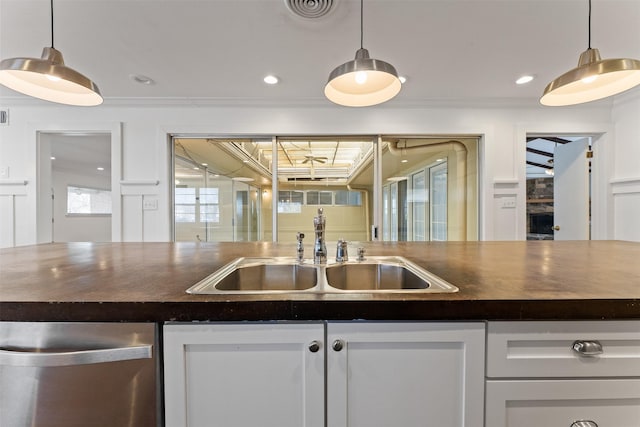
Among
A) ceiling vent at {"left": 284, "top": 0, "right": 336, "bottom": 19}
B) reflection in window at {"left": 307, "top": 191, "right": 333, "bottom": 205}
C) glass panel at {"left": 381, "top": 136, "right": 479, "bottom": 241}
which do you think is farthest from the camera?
reflection in window at {"left": 307, "top": 191, "right": 333, "bottom": 205}

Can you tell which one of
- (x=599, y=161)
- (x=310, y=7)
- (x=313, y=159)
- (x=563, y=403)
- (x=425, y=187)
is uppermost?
(x=310, y=7)

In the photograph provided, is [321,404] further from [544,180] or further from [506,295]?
[544,180]

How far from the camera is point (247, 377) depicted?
0.65 meters

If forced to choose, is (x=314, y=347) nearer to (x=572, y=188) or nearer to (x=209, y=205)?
(x=209, y=205)

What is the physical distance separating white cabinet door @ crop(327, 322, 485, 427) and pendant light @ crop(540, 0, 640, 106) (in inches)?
51.6

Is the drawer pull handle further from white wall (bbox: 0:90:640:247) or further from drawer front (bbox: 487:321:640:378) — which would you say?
white wall (bbox: 0:90:640:247)

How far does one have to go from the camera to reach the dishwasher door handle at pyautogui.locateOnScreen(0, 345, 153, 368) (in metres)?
0.62

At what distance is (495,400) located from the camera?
655mm

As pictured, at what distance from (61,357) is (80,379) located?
0.23 feet

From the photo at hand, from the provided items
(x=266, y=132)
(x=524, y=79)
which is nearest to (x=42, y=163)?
(x=266, y=132)

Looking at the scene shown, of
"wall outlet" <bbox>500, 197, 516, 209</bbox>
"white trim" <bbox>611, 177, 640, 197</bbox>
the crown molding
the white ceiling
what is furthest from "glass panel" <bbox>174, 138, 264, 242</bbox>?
"white trim" <bbox>611, 177, 640, 197</bbox>

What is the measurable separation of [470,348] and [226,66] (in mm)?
2540

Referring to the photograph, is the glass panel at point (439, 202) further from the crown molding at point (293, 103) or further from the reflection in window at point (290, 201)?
the reflection in window at point (290, 201)

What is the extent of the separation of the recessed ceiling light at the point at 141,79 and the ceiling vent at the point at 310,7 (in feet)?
5.48
